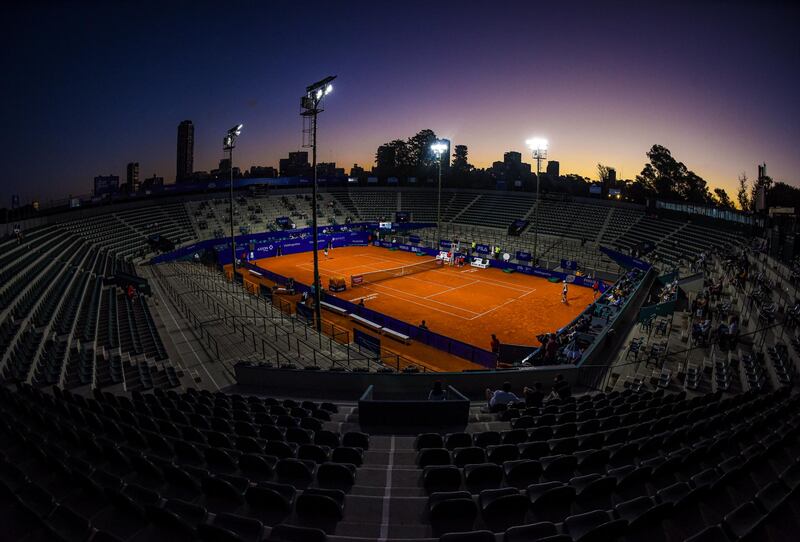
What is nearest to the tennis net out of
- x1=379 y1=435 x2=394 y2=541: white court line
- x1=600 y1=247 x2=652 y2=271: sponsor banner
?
x1=600 y1=247 x2=652 y2=271: sponsor banner

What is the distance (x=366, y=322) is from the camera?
29609 millimetres

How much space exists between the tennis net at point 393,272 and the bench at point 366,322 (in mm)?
10617

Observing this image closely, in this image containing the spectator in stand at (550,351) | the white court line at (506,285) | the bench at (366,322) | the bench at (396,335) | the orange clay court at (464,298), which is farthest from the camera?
the white court line at (506,285)

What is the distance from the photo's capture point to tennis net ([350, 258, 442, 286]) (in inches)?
1656

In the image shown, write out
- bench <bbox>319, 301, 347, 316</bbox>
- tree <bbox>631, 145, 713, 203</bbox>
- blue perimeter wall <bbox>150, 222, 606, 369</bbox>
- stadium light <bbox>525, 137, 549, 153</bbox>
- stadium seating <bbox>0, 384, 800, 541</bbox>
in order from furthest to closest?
tree <bbox>631, 145, 713, 203</bbox> < stadium light <bbox>525, 137, 549, 153</bbox> < bench <bbox>319, 301, 347, 316</bbox> < blue perimeter wall <bbox>150, 222, 606, 369</bbox> < stadium seating <bbox>0, 384, 800, 541</bbox>

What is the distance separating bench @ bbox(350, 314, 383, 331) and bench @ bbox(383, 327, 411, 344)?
0.60 m

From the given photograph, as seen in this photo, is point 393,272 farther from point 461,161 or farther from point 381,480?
point 461,161

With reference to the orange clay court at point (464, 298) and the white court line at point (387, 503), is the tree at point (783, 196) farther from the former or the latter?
the white court line at point (387, 503)

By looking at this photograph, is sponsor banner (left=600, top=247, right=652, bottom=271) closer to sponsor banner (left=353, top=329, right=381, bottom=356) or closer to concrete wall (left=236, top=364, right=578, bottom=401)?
sponsor banner (left=353, top=329, right=381, bottom=356)

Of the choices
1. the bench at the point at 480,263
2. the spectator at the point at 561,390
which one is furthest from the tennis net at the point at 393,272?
the spectator at the point at 561,390

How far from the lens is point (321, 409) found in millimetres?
11695

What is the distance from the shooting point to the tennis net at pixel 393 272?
4207cm

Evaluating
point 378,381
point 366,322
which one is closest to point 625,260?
point 366,322

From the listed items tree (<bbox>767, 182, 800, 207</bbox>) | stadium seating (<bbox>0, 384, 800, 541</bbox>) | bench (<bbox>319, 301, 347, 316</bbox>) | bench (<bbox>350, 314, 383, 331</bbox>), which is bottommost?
bench (<bbox>350, 314, 383, 331</bbox>)
